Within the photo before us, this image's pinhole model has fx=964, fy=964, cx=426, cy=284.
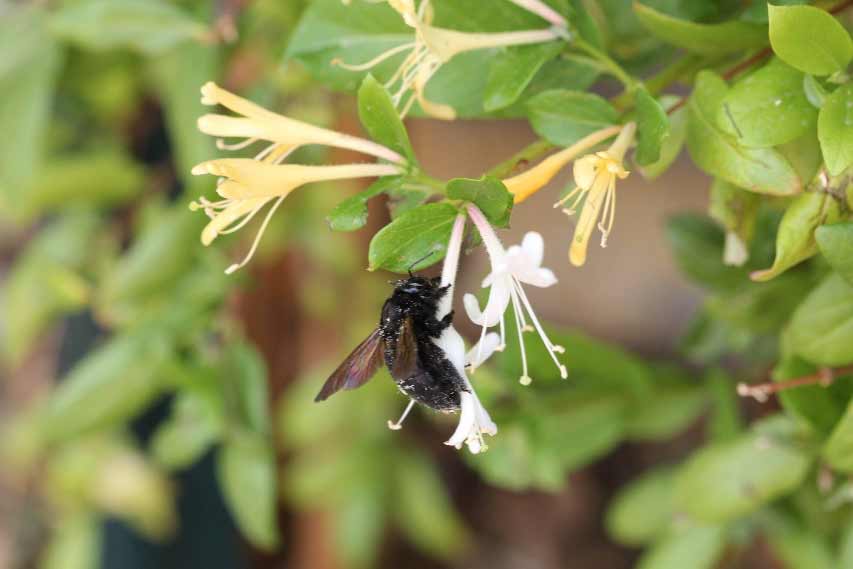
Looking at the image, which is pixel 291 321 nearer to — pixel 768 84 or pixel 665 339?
pixel 665 339

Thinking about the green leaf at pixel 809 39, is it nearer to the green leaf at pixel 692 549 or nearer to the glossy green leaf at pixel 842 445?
the glossy green leaf at pixel 842 445

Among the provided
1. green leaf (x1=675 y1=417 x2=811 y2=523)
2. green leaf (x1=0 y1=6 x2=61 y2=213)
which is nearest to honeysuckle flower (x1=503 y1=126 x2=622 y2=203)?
green leaf (x1=675 y1=417 x2=811 y2=523)

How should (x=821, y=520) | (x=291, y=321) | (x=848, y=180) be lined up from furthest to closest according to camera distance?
(x=291, y=321) < (x=821, y=520) < (x=848, y=180)

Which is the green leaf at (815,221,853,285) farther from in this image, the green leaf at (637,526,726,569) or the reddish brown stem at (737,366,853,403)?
the green leaf at (637,526,726,569)

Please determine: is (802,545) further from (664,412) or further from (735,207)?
(735,207)

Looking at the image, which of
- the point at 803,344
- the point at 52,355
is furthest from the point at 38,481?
the point at 803,344

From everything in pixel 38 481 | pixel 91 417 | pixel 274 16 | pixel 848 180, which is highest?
pixel 848 180

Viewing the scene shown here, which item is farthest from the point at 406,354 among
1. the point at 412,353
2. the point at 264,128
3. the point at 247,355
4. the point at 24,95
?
the point at 24,95
